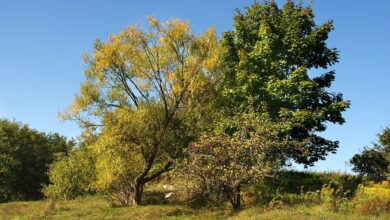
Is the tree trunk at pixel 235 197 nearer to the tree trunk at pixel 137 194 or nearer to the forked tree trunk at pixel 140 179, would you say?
the forked tree trunk at pixel 140 179

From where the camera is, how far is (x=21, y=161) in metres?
60.1

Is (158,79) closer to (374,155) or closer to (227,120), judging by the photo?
(227,120)

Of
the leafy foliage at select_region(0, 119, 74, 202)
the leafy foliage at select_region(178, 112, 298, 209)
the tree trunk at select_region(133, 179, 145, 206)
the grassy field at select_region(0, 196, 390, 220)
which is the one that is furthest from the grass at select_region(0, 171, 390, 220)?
the leafy foliage at select_region(0, 119, 74, 202)

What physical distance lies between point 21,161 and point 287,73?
1557 inches

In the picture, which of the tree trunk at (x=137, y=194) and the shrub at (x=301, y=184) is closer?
the shrub at (x=301, y=184)

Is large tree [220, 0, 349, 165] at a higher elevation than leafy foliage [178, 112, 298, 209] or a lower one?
higher

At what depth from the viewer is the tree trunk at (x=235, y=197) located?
27234mm

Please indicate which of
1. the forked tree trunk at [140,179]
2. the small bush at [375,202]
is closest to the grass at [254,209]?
the small bush at [375,202]

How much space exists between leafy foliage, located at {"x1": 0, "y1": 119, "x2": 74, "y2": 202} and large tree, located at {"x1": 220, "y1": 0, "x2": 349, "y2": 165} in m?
31.4

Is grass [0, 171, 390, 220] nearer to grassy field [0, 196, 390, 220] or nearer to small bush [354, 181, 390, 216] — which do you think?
grassy field [0, 196, 390, 220]

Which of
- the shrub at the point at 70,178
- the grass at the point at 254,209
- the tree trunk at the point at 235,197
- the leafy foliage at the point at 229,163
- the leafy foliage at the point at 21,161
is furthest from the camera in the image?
the leafy foliage at the point at 21,161

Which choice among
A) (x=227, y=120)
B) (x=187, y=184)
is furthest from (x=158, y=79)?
(x=187, y=184)

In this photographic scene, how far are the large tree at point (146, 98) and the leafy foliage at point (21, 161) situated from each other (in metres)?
25.1

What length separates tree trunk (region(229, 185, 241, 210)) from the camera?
2723 centimetres
